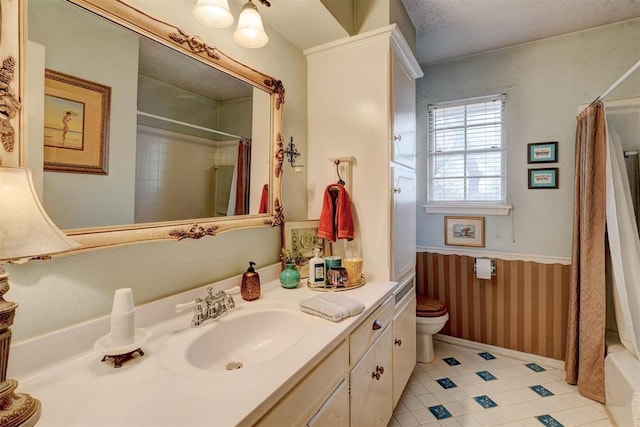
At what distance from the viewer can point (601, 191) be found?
1979 mm

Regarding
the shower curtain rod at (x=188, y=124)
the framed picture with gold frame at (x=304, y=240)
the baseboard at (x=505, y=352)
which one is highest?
the shower curtain rod at (x=188, y=124)

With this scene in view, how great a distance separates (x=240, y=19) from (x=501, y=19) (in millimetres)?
1907

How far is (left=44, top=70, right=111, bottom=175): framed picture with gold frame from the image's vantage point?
85 cm

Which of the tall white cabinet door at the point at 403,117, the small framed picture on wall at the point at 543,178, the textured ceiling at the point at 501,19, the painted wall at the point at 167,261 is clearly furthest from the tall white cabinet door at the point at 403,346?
the textured ceiling at the point at 501,19

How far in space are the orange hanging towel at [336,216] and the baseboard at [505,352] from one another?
1.74 m

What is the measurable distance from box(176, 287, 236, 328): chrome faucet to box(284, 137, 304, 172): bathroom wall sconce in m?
0.87

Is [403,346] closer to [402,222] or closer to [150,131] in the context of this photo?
[402,222]

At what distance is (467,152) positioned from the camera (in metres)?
2.68

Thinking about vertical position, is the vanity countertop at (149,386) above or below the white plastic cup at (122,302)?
below

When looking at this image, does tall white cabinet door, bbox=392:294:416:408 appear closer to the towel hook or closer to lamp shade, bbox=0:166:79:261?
the towel hook

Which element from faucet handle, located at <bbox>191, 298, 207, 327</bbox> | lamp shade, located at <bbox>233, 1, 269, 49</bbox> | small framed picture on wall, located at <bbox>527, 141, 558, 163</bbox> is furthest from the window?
faucet handle, located at <bbox>191, 298, 207, 327</bbox>

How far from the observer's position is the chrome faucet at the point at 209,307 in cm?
110

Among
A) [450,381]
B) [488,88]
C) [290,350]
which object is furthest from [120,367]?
[488,88]

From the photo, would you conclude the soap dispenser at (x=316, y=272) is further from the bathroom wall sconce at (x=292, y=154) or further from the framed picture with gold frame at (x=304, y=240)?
the bathroom wall sconce at (x=292, y=154)
